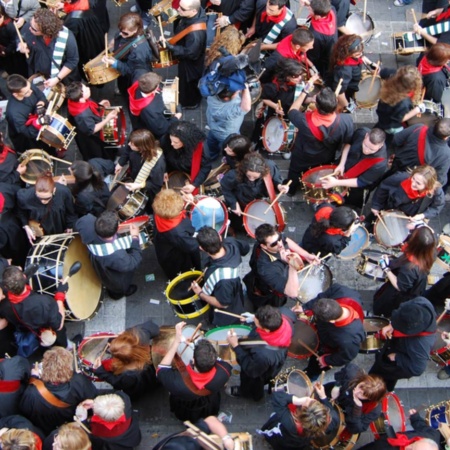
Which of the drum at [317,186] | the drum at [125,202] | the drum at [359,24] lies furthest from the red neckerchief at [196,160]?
the drum at [359,24]

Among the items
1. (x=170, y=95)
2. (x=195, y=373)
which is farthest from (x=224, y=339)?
(x=170, y=95)

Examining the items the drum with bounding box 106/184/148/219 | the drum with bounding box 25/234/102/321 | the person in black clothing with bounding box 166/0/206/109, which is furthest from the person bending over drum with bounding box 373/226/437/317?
the person in black clothing with bounding box 166/0/206/109

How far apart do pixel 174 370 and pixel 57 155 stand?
3874 mm

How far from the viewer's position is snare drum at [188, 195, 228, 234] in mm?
7391

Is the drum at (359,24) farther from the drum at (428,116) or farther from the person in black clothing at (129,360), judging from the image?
the person in black clothing at (129,360)

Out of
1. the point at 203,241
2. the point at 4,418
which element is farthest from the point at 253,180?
the point at 4,418

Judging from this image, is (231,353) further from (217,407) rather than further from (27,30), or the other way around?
(27,30)

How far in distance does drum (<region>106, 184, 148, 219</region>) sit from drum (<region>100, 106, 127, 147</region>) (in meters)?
0.95

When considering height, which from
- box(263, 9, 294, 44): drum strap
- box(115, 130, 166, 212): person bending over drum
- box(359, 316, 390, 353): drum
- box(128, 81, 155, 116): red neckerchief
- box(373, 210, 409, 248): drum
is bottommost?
box(359, 316, 390, 353): drum

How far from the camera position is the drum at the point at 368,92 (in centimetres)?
888

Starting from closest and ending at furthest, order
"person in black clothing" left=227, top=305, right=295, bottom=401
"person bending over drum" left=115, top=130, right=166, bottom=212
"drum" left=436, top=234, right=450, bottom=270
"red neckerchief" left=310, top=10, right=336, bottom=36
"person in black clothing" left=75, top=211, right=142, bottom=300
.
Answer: "person in black clothing" left=227, top=305, right=295, bottom=401 → "person in black clothing" left=75, top=211, right=142, bottom=300 → "drum" left=436, top=234, right=450, bottom=270 → "person bending over drum" left=115, top=130, right=166, bottom=212 → "red neckerchief" left=310, top=10, right=336, bottom=36

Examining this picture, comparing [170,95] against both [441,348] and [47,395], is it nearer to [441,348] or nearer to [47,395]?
[47,395]

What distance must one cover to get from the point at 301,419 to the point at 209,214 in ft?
8.73

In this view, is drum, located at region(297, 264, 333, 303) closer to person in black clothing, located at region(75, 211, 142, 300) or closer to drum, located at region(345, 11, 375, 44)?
person in black clothing, located at region(75, 211, 142, 300)
